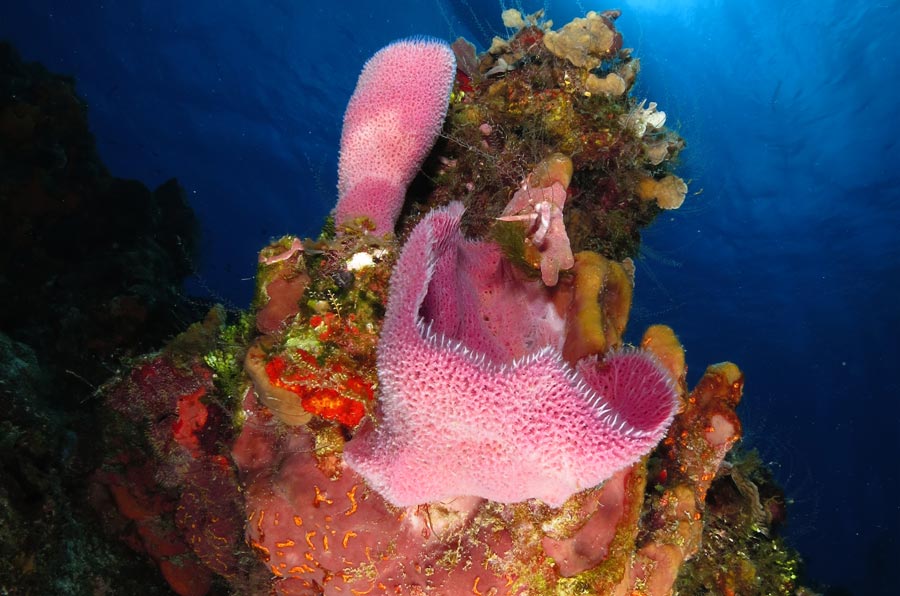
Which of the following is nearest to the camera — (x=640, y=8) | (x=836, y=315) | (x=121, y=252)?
(x=121, y=252)

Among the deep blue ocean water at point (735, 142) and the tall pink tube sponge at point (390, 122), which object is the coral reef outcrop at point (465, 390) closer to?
the tall pink tube sponge at point (390, 122)

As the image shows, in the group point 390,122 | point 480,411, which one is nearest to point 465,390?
point 480,411

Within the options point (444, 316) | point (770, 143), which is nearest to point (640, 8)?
point (770, 143)

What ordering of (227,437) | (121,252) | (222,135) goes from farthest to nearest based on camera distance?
(222,135) < (121,252) < (227,437)

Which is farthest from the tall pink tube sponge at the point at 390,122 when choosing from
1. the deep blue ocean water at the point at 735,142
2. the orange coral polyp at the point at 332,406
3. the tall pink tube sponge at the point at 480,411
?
the deep blue ocean water at the point at 735,142

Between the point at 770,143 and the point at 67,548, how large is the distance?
93.5 feet

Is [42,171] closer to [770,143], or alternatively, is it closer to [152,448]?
[152,448]

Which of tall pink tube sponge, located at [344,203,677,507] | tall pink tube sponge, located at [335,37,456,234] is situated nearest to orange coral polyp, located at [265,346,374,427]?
tall pink tube sponge, located at [344,203,677,507]

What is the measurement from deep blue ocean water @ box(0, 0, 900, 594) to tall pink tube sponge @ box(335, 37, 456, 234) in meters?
11.8

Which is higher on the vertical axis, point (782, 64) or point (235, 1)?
point (235, 1)

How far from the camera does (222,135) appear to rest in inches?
1246

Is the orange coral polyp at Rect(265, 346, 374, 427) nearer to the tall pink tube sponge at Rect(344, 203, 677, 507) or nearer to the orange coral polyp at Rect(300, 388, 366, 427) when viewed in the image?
the orange coral polyp at Rect(300, 388, 366, 427)

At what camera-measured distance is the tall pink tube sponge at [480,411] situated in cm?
162

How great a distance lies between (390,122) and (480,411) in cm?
207
